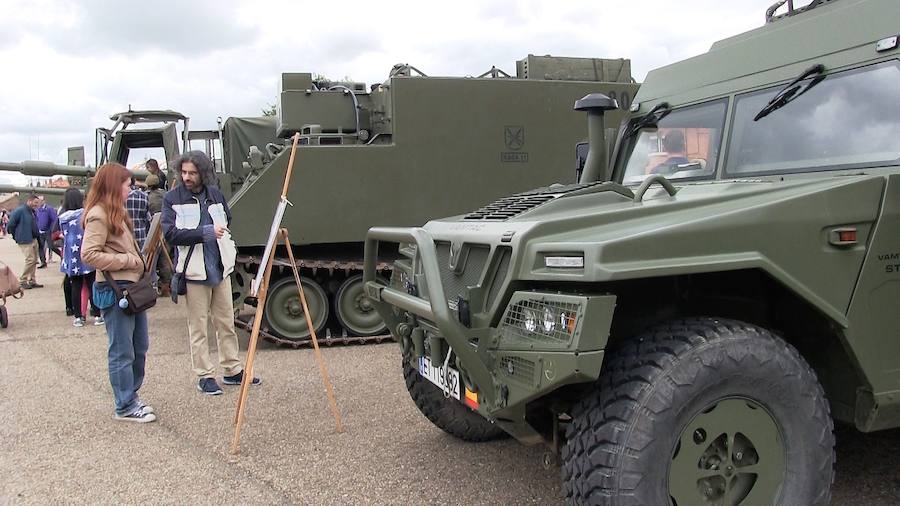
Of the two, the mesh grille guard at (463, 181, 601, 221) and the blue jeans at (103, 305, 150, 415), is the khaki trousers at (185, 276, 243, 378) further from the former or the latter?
the mesh grille guard at (463, 181, 601, 221)

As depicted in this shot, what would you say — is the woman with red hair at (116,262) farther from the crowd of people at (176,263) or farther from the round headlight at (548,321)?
the round headlight at (548,321)

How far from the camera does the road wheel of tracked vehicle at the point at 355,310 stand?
8.07 m

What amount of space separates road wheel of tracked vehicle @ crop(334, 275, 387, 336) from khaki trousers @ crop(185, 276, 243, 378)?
2.09 meters

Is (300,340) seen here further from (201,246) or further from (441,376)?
(441,376)

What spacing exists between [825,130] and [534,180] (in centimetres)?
517

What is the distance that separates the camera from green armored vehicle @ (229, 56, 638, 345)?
7.75 meters

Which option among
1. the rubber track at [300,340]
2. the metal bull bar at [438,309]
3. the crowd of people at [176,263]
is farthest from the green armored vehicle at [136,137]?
the metal bull bar at [438,309]

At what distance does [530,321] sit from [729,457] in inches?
34.7

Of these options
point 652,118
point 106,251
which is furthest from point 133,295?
point 652,118

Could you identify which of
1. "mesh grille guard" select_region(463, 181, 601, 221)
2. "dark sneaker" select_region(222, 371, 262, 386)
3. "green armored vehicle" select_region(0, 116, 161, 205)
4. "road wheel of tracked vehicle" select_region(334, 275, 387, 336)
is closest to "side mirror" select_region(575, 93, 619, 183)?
"mesh grille guard" select_region(463, 181, 601, 221)

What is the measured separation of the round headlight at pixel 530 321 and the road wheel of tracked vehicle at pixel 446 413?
1481 mm

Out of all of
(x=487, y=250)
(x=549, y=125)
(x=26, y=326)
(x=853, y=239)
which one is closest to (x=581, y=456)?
(x=487, y=250)

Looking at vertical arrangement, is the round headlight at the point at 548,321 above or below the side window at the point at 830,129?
below

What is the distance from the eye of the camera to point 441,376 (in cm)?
342
